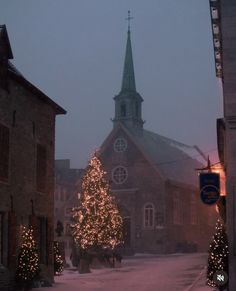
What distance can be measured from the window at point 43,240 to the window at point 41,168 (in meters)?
1.25

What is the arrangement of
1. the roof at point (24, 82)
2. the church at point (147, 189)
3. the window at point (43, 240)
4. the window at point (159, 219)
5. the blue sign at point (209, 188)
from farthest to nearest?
the church at point (147, 189) → the window at point (159, 219) → the window at point (43, 240) → the roof at point (24, 82) → the blue sign at point (209, 188)

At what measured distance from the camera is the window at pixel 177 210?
2231 inches

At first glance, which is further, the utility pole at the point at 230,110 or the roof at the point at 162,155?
the roof at the point at 162,155

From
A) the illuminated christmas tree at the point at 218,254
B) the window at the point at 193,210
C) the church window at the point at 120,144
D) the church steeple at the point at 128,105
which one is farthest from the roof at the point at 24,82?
the window at the point at 193,210

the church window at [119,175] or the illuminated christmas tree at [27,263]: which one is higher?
the church window at [119,175]

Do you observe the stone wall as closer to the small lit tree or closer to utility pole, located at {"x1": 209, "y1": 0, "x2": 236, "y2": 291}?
utility pole, located at {"x1": 209, "y1": 0, "x2": 236, "y2": 291}

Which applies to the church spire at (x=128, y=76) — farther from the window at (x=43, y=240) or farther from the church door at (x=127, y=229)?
the window at (x=43, y=240)

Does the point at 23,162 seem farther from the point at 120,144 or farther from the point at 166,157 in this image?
the point at 166,157

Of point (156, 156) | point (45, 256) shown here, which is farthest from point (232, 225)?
point (156, 156)

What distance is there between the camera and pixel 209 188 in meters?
17.3

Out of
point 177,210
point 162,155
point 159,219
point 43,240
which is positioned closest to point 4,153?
point 43,240

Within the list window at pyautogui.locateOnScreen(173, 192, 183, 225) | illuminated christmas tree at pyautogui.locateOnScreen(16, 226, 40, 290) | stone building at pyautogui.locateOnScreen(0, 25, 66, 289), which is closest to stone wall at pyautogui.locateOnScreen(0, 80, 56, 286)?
stone building at pyautogui.locateOnScreen(0, 25, 66, 289)

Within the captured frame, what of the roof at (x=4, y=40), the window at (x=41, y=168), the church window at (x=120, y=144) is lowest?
the window at (x=41, y=168)

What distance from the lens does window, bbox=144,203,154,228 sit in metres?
54.8
